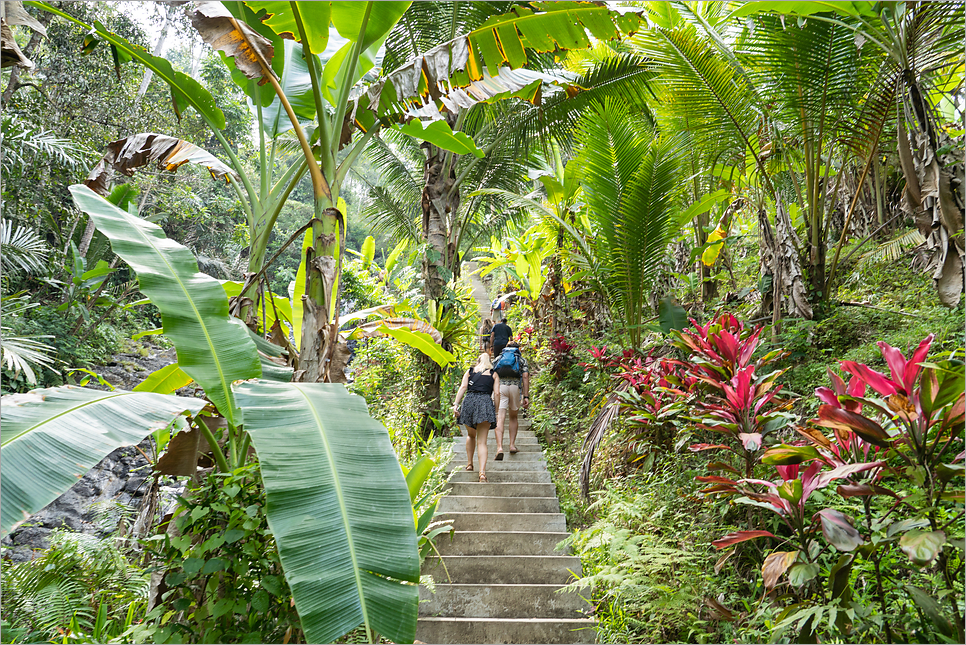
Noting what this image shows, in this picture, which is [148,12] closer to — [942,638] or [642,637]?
[642,637]

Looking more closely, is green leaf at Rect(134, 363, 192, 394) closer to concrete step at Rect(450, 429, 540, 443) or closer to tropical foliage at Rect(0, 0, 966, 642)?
tropical foliage at Rect(0, 0, 966, 642)

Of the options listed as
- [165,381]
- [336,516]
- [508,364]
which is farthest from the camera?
[508,364]

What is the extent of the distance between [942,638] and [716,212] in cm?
636

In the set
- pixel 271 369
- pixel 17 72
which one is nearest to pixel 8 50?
pixel 271 369

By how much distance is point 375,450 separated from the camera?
177 cm

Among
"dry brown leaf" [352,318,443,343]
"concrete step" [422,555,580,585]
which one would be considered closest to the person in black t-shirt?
"dry brown leaf" [352,318,443,343]

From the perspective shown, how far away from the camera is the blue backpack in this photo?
552 centimetres

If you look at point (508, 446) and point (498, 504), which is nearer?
point (498, 504)

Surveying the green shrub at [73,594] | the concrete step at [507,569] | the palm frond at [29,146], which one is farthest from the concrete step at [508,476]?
the palm frond at [29,146]

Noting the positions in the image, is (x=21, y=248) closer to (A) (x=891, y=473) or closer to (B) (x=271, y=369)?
(B) (x=271, y=369)

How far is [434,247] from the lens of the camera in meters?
6.63

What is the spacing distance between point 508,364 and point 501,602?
252 cm

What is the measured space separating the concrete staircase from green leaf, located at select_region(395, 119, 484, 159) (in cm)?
273

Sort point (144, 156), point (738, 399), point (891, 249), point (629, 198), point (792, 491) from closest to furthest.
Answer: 1. point (792, 491)
2. point (738, 399)
3. point (144, 156)
4. point (629, 198)
5. point (891, 249)
